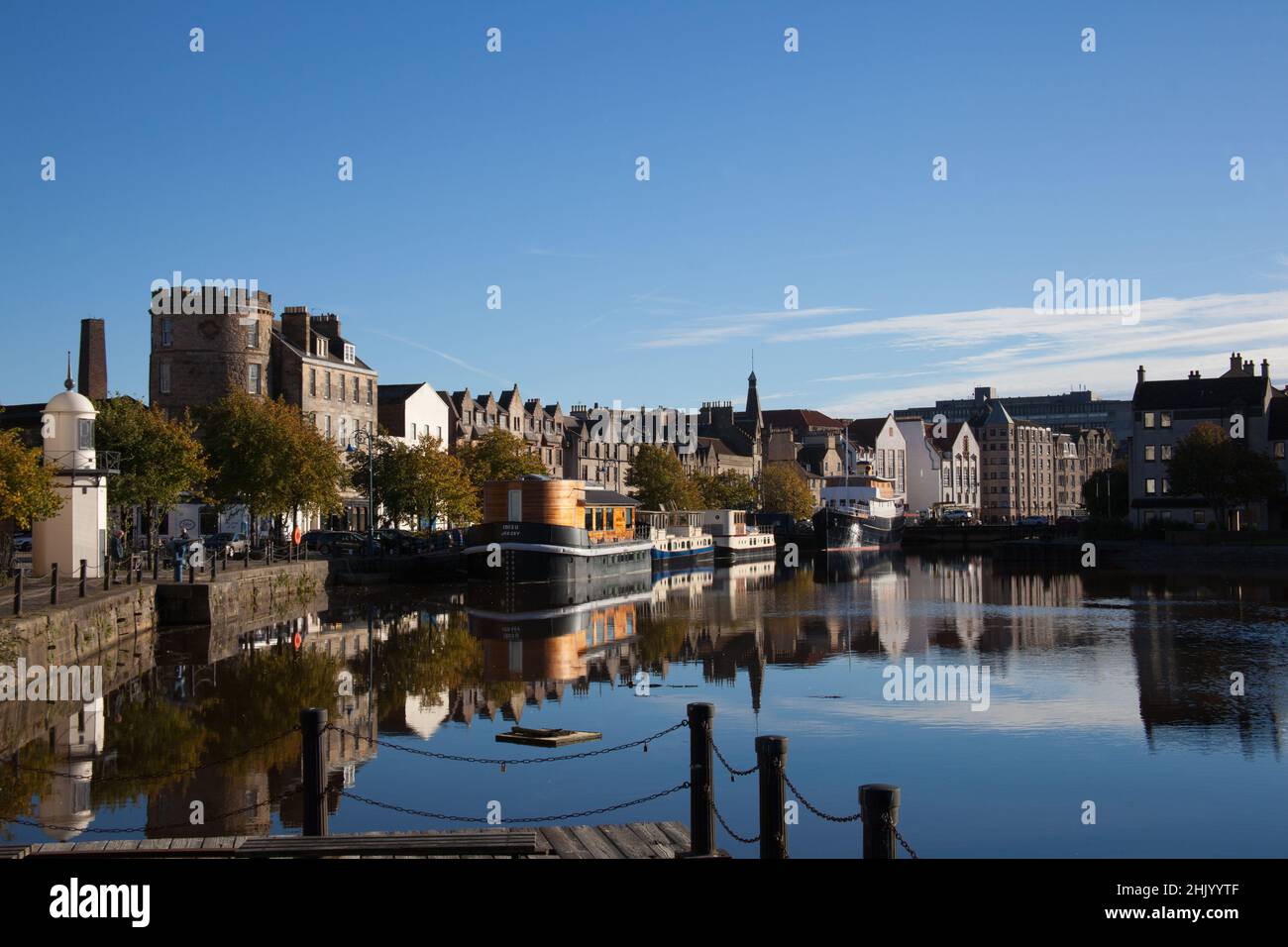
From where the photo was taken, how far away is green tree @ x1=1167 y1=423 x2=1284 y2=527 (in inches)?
3354

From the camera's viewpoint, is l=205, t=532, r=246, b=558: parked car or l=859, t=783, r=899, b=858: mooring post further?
l=205, t=532, r=246, b=558: parked car

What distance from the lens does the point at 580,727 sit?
2278 centimetres

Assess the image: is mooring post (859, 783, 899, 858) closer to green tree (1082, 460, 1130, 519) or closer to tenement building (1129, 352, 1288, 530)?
tenement building (1129, 352, 1288, 530)

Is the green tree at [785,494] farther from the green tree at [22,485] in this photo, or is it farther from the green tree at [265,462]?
the green tree at [22,485]

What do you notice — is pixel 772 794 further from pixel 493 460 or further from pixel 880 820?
pixel 493 460

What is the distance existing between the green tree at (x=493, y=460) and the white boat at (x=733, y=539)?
1716cm

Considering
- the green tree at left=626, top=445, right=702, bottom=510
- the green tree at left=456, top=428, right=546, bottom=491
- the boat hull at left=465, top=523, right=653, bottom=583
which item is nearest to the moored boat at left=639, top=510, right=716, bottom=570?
the green tree at left=626, top=445, right=702, bottom=510

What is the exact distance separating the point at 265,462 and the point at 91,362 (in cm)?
1892

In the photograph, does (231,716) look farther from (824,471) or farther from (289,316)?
(824,471)

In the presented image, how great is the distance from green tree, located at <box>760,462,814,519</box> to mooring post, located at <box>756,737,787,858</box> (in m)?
120

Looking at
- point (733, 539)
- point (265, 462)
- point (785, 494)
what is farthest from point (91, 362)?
point (785, 494)

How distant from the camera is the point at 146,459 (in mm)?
47656

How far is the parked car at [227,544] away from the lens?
57.4 meters
